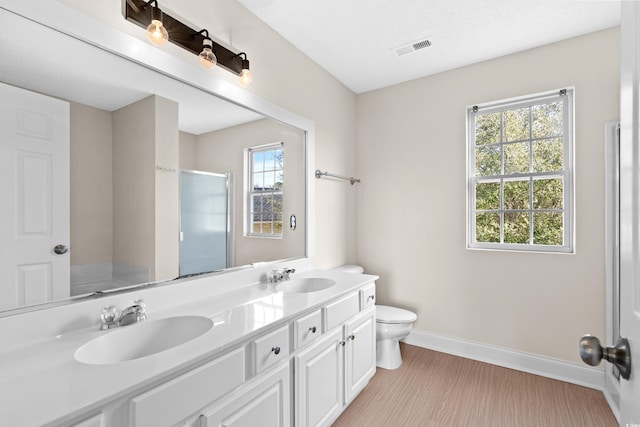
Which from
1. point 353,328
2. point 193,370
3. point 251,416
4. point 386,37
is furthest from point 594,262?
point 193,370

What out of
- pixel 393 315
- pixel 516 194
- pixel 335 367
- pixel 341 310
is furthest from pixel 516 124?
pixel 335 367

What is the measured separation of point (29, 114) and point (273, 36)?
1.61 metres

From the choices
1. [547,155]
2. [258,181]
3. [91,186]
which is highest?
[547,155]

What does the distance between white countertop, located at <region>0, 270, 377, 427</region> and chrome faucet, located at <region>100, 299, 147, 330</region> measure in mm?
39

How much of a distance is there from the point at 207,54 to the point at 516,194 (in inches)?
102

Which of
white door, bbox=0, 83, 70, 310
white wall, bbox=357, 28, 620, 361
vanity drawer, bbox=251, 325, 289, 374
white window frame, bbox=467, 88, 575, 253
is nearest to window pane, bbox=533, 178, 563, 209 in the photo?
white window frame, bbox=467, 88, 575, 253

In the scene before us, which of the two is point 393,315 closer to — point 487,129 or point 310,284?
point 310,284

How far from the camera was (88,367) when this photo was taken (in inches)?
34.1

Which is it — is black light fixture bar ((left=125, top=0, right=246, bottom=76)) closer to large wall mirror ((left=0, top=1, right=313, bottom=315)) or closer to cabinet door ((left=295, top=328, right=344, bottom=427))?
large wall mirror ((left=0, top=1, right=313, bottom=315))

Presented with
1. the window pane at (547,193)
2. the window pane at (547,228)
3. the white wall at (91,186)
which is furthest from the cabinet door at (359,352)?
the window pane at (547,193)

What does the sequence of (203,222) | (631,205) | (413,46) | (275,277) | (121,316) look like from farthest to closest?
1. (413,46)
2. (275,277)
3. (203,222)
4. (121,316)
5. (631,205)

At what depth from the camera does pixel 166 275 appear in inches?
59.1

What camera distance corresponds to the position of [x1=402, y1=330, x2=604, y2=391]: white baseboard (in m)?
2.21

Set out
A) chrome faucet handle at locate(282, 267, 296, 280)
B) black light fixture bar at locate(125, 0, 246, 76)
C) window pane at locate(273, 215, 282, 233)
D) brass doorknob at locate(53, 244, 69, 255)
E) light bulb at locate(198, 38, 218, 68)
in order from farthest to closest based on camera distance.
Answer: window pane at locate(273, 215, 282, 233) → chrome faucet handle at locate(282, 267, 296, 280) → light bulb at locate(198, 38, 218, 68) → black light fixture bar at locate(125, 0, 246, 76) → brass doorknob at locate(53, 244, 69, 255)
